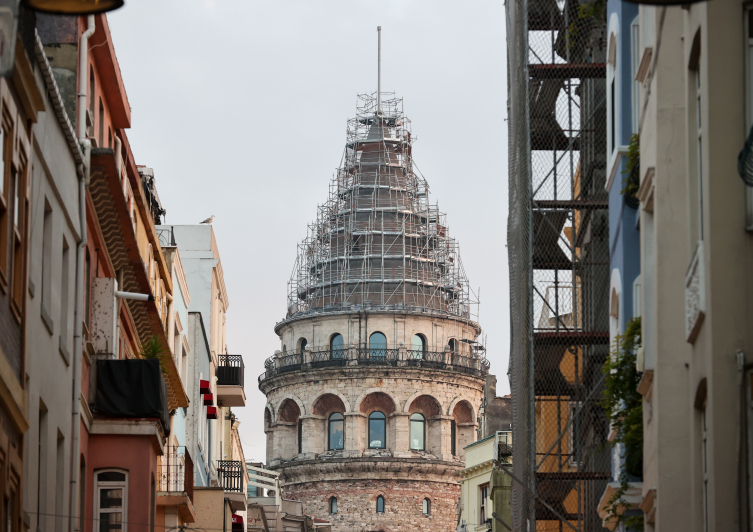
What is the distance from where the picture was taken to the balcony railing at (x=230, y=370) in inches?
1730

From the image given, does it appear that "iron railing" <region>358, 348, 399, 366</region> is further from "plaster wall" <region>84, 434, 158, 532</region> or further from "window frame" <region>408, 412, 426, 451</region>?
"plaster wall" <region>84, 434, 158, 532</region>

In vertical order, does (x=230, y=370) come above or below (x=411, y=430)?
below

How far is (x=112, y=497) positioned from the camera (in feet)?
69.5

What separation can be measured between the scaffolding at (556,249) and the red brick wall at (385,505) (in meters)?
56.3

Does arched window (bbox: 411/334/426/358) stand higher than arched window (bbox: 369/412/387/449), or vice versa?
arched window (bbox: 411/334/426/358)

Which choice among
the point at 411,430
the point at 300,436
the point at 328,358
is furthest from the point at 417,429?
the point at 300,436

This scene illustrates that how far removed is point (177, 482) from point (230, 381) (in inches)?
610

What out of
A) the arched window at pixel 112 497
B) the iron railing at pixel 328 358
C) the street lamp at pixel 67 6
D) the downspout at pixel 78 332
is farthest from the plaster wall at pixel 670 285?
the iron railing at pixel 328 358

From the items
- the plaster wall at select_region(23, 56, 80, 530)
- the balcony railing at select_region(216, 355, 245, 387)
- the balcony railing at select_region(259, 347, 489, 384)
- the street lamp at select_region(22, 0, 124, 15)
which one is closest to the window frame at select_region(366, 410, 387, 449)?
the balcony railing at select_region(259, 347, 489, 384)

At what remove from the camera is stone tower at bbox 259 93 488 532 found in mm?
81500

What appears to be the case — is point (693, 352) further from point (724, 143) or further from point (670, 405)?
point (724, 143)

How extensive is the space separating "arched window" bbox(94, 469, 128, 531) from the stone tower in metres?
60.1

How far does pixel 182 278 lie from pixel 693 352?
21998 mm

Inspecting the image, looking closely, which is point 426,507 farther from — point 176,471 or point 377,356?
point 176,471
